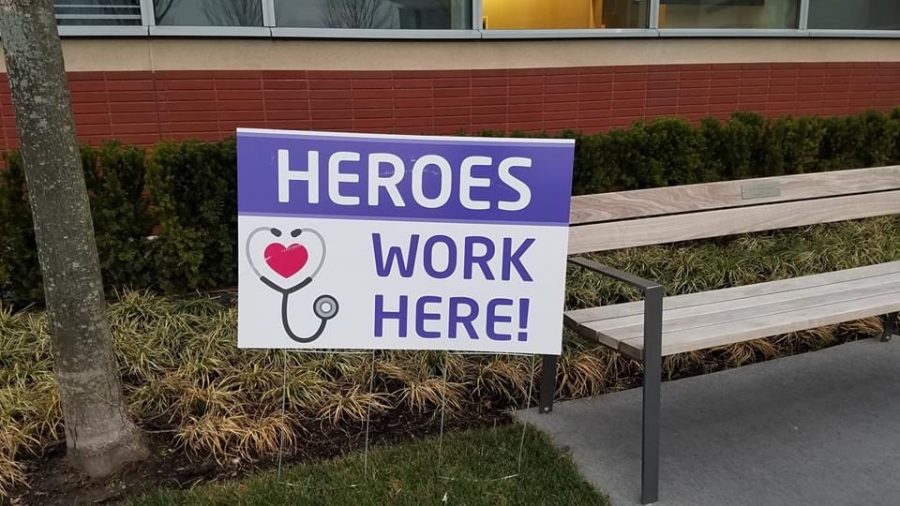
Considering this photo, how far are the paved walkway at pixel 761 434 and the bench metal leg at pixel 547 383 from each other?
60 millimetres

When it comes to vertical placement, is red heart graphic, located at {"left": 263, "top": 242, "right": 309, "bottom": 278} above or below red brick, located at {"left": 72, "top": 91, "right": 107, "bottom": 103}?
below

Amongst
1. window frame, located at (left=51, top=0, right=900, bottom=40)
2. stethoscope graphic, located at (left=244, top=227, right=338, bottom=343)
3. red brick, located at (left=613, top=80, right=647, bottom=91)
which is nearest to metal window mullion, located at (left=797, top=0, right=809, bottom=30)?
window frame, located at (left=51, top=0, right=900, bottom=40)

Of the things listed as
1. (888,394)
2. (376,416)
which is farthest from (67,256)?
(888,394)

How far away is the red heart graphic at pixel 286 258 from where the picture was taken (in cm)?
259

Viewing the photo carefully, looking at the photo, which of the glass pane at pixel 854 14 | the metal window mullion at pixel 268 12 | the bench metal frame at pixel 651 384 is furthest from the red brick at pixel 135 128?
the glass pane at pixel 854 14

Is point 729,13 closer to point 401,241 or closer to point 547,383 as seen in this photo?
point 547,383

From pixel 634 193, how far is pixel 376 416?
1561mm

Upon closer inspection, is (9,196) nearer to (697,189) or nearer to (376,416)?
(376,416)

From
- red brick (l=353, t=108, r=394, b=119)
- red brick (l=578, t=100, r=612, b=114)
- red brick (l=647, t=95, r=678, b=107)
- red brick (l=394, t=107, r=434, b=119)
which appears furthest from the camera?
red brick (l=647, t=95, r=678, b=107)

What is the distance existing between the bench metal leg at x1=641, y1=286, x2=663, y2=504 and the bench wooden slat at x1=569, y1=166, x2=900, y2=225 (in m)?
0.83

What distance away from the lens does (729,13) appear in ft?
24.6

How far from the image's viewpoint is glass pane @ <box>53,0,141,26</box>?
218 inches

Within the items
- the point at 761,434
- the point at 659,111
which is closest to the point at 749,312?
the point at 761,434

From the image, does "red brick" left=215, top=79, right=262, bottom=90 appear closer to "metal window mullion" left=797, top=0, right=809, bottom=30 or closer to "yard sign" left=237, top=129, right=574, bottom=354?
"yard sign" left=237, top=129, right=574, bottom=354
